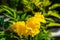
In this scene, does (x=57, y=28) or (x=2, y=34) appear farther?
(x=57, y=28)

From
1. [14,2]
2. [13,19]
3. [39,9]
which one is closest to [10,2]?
[14,2]

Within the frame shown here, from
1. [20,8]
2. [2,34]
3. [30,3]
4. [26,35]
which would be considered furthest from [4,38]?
[20,8]

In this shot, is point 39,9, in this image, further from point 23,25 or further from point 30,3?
point 23,25

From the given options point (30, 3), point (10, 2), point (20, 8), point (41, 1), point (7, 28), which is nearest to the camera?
point (7, 28)

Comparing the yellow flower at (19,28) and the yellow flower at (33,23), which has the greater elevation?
the yellow flower at (33,23)

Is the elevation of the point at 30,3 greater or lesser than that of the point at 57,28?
greater

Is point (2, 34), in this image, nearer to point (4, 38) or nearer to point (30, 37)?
point (4, 38)

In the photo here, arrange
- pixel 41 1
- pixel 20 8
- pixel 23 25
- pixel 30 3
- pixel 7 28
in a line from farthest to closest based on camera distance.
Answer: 1. pixel 20 8
2. pixel 41 1
3. pixel 30 3
4. pixel 7 28
5. pixel 23 25

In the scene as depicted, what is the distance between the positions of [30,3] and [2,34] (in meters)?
0.90

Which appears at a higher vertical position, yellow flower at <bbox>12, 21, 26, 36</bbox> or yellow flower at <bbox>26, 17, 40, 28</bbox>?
yellow flower at <bbox>26, 17, 40, 28</bbox>

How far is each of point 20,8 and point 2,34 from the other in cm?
165

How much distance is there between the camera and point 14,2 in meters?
3.19

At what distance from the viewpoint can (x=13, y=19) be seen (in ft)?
7.28

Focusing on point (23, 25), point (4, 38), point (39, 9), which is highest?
point (39, 9)
